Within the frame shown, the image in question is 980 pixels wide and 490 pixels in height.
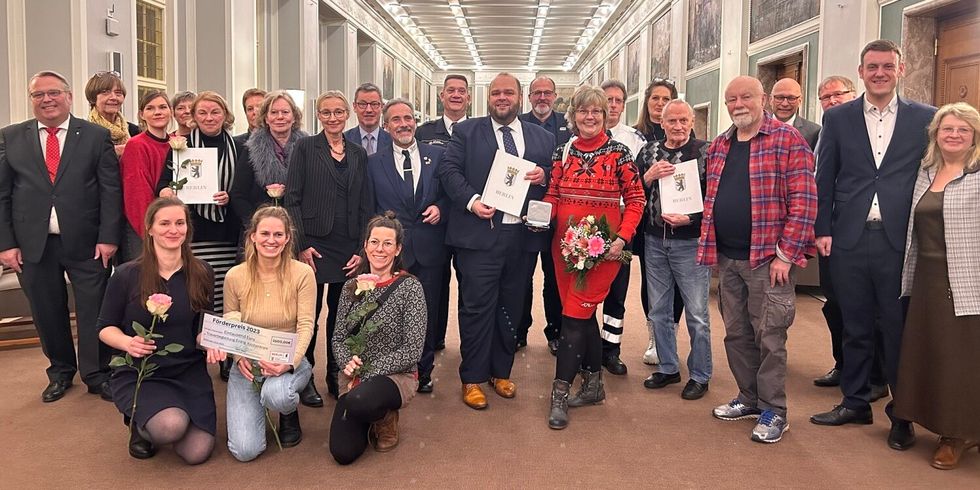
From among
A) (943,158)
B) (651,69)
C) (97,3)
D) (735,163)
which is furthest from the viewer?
(651,69)

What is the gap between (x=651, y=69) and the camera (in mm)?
20078

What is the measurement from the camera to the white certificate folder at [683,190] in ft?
15.5

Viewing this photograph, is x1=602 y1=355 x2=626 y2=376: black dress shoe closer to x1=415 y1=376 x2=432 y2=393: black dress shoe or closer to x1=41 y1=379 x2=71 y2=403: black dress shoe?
x1=415 y1=376 x2=432 y2=393: black dress shoe

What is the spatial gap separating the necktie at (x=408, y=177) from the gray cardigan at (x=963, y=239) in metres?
3.02

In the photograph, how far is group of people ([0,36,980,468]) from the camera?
12.8 feet

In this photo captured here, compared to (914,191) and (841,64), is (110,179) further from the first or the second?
(841,64)

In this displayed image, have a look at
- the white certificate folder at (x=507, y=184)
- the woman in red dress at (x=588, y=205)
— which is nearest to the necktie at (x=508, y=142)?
the white certificate folder at (x=507, y=184)

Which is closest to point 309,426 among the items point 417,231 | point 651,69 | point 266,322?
point 266,322

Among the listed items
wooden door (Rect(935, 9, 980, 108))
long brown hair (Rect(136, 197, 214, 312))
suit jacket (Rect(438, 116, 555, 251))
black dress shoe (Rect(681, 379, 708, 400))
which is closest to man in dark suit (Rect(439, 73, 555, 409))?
suit jacket (Rect(438, 116, 555, 251))

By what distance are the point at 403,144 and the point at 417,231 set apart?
1.89ft

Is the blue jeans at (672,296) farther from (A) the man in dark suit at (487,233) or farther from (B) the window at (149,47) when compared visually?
(B) the window at (149,47)

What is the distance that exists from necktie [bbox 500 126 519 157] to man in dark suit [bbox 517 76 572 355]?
132cm

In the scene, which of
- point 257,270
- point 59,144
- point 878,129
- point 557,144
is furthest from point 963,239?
point 59,144

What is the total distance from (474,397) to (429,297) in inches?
29.0
